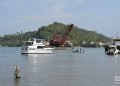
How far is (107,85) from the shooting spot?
36.0 m

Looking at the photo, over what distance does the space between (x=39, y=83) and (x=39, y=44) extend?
89.0 metres

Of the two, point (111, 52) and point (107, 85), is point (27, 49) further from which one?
point (107, 85)

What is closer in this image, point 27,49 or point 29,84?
point 29,84

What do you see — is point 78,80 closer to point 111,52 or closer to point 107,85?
point 107,85

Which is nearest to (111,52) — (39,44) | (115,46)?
(115,46)

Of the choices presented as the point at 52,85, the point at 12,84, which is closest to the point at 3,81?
the point at 12,84

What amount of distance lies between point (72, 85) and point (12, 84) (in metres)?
5.48

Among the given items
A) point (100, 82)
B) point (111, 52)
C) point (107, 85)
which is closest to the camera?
point (107, 85)

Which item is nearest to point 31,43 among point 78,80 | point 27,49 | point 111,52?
point 27,49

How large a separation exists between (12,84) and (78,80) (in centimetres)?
704

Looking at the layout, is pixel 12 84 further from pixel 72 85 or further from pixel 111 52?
pixel 111 52

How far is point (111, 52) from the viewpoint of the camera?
123250 millimetres

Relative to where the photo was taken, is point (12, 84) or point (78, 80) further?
point (78, 80)

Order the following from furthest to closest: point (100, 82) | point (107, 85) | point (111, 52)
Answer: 1. point (111, 52)
2. point (100, 82)
3. point (107, 85)
